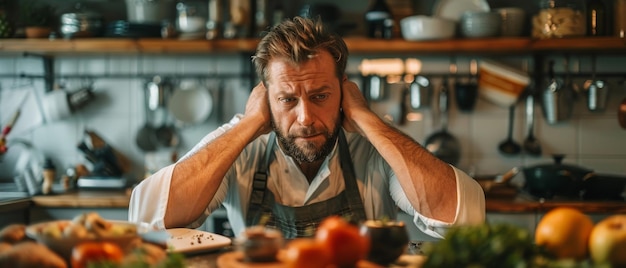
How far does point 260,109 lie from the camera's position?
89.4 inches

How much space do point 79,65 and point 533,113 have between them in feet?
8.21

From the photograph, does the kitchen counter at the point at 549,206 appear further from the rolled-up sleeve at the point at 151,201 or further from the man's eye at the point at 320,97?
the rolled-up sleeve at the point at 151,201


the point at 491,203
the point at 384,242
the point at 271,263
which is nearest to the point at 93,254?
the point at 271,263

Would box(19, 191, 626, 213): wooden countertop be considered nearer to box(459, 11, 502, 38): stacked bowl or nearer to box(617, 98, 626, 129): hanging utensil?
box(617, 98, 626, 129): hanging utensil

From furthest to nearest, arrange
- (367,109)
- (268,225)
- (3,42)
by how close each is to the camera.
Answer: (3,42) < (367,109) < (268,225)

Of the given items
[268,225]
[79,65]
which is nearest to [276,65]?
[268,225]

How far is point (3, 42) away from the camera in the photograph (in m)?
3.48

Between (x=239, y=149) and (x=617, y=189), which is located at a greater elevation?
(x=239, y=149)

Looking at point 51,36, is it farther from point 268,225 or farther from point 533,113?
point 533,113

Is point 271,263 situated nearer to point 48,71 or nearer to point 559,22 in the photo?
point 559,22

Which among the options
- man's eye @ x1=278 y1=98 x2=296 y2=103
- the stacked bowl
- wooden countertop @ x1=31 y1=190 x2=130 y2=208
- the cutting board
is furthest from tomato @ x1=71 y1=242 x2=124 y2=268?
the stacked bowl

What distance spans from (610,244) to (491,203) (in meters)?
1.89

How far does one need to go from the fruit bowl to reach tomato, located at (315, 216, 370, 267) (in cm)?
37

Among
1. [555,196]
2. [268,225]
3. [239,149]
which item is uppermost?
[239,149]
